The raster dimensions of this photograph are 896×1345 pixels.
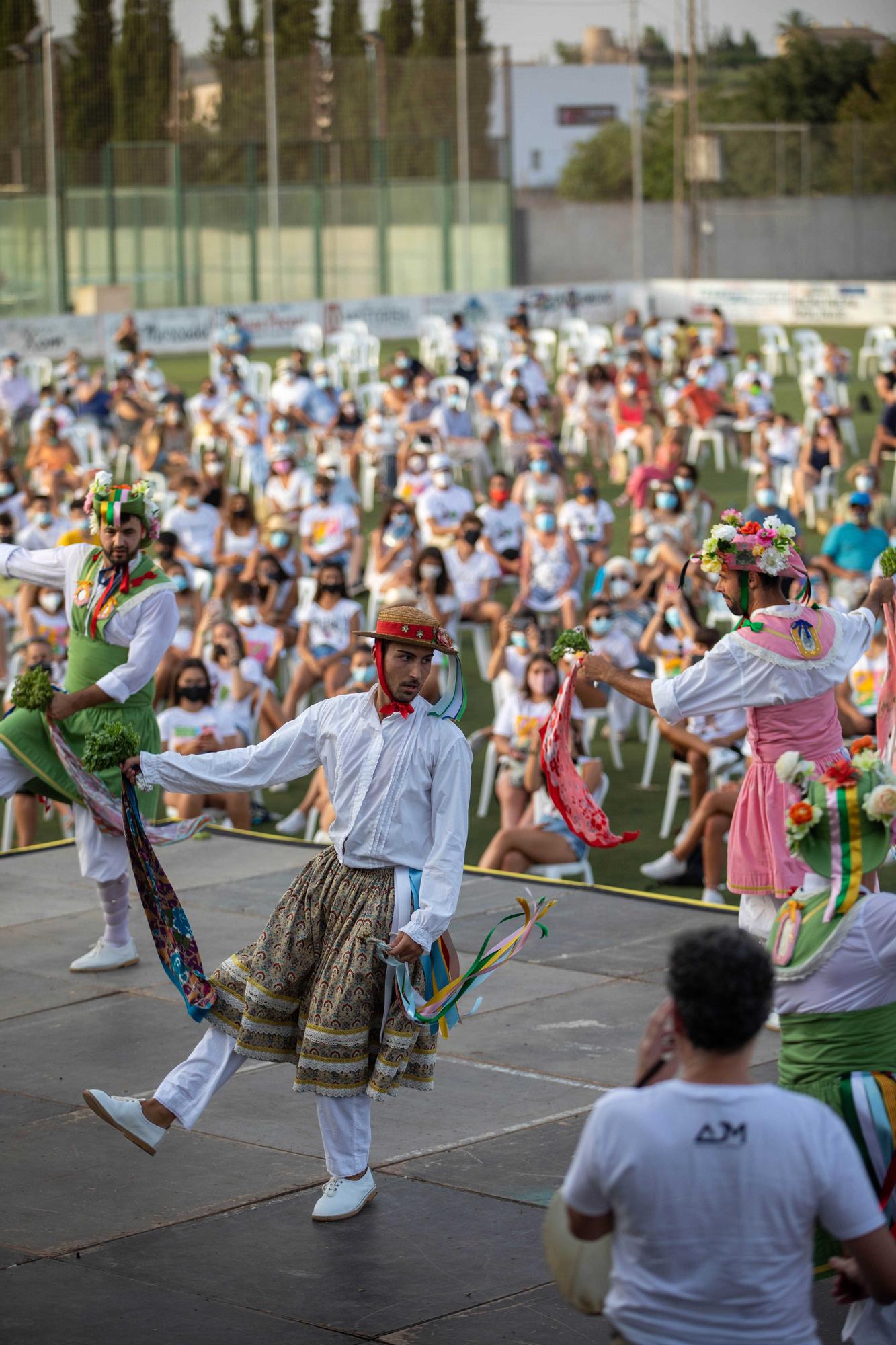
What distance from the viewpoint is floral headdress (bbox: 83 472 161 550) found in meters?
6.91

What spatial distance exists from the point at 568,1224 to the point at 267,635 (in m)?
9.99

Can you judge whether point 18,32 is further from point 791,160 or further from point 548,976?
point 548,976

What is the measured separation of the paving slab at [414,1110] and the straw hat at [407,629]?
1.53 metres

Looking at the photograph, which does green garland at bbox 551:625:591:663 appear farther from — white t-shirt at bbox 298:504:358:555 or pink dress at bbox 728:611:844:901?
white t-shirt at bbox 298:504:358:555

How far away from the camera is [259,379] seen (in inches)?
1063

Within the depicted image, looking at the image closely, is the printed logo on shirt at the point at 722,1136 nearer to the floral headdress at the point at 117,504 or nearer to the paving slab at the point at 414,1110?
the paving slab at the point at 414,1110

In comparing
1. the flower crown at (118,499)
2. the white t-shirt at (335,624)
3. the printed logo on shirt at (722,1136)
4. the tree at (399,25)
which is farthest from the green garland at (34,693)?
the tree at (399,25)

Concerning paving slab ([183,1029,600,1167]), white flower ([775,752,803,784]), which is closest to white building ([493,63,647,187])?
paving slab ([183,1029,600,1167])

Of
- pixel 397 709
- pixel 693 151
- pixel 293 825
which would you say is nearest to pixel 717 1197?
Result: pixel 397 709

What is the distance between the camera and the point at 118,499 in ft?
22.8

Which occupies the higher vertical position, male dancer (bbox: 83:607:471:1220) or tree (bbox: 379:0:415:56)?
tree (bbox: 379:0:415:56)

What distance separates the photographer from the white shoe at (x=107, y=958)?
7191 millimetres

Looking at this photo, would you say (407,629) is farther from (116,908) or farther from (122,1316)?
(116,908)

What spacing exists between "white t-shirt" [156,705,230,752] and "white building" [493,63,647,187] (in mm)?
56347
